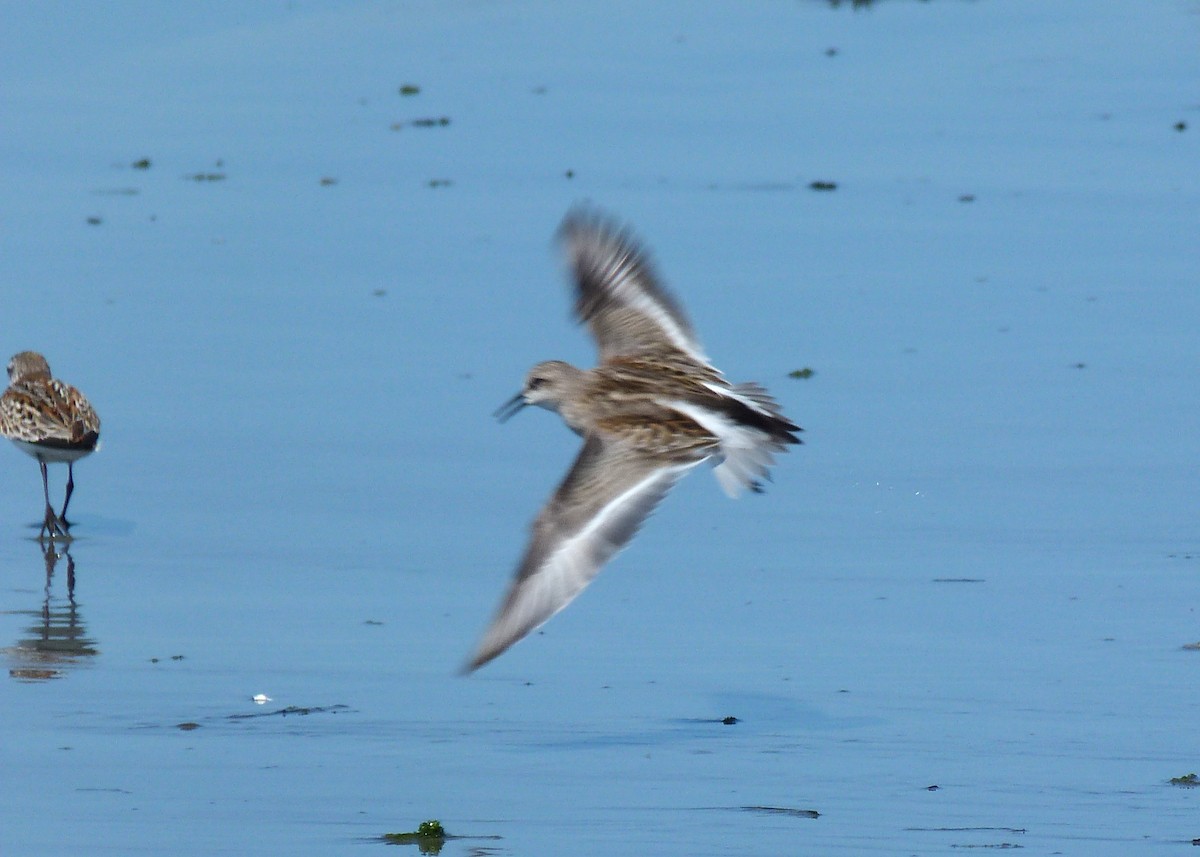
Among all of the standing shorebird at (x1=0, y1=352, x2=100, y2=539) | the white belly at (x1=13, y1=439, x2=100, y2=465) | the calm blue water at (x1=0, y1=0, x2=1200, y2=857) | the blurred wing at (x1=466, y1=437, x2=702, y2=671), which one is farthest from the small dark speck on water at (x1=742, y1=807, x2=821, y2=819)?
the white belly at (x1=13, y1=439, x2=100, y2=465)

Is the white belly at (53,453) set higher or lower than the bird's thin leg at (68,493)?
higher

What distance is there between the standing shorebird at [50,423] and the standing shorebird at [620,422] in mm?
2216

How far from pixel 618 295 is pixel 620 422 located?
1.43m

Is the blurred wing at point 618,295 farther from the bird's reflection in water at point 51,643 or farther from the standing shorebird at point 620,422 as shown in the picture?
the bird's reflection in water at point 51,643

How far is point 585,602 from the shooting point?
7.84 m

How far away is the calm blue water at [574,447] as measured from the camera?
20.7 ft

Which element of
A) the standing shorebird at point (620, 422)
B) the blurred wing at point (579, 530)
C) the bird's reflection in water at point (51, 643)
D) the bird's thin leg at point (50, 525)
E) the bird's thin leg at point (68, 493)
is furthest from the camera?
the bird's thin leg at point (68, 493)

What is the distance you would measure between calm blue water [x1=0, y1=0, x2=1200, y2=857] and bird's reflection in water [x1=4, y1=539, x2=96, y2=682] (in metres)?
0.02

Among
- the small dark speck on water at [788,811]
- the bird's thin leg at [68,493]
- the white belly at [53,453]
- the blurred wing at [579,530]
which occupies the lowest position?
the small dark speck on water at [788,811]

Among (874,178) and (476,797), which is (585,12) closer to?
(874,178)

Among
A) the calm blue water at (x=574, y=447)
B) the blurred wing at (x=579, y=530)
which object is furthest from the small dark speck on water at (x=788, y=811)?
the blurred wing at (x=579, y=530)

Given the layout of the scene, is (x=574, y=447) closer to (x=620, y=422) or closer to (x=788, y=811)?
(x=620, y=422)

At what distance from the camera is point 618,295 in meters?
8.22

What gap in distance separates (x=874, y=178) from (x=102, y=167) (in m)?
4.63
